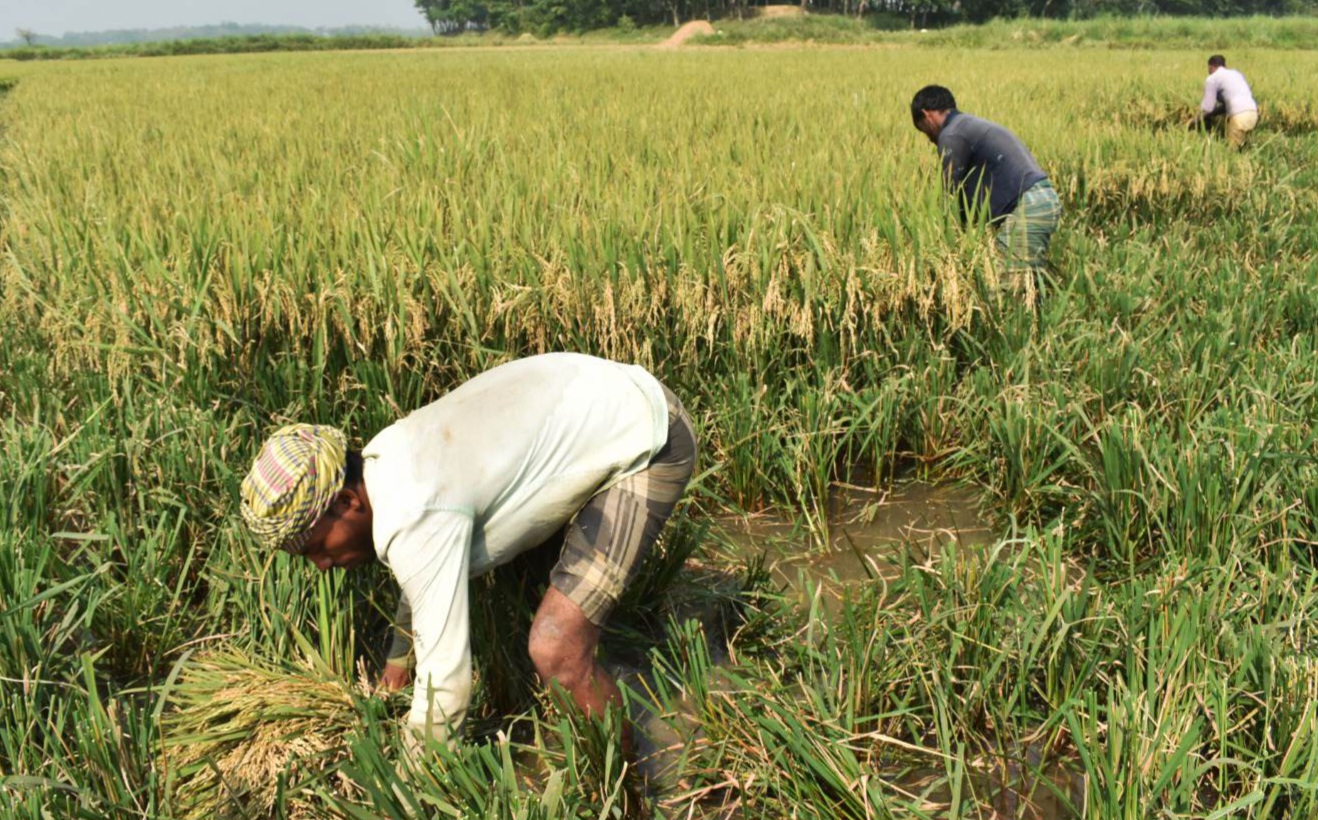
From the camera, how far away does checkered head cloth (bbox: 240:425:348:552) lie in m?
1.59

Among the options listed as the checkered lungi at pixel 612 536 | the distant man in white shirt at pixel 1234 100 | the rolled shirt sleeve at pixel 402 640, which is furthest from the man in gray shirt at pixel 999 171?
the distant man in white shirt at pixel 1234 100

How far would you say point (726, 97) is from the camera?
27.9 ft

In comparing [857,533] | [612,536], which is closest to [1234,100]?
[857,533]

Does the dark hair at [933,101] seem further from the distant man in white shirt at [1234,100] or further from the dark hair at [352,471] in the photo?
the distant man in white shirt at [1234,100]

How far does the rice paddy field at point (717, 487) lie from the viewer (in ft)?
5.96

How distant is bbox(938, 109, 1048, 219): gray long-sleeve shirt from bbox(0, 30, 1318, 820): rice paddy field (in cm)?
20

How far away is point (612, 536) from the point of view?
1917mm

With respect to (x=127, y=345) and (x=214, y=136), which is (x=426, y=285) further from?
(x=214, y=136)

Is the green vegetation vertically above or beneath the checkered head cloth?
above

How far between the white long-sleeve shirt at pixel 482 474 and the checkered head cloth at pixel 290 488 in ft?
0.29

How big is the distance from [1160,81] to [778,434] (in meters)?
9.15

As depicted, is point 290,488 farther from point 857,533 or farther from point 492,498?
point 857,533

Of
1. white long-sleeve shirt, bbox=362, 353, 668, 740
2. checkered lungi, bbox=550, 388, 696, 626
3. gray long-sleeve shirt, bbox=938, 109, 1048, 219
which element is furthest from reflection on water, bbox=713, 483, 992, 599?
gray long-sleeve shirt, bbox=938, 109, 1048, 219

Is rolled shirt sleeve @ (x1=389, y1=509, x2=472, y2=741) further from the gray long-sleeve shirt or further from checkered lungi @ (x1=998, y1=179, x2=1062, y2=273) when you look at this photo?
the gray long-sleeve shirt
